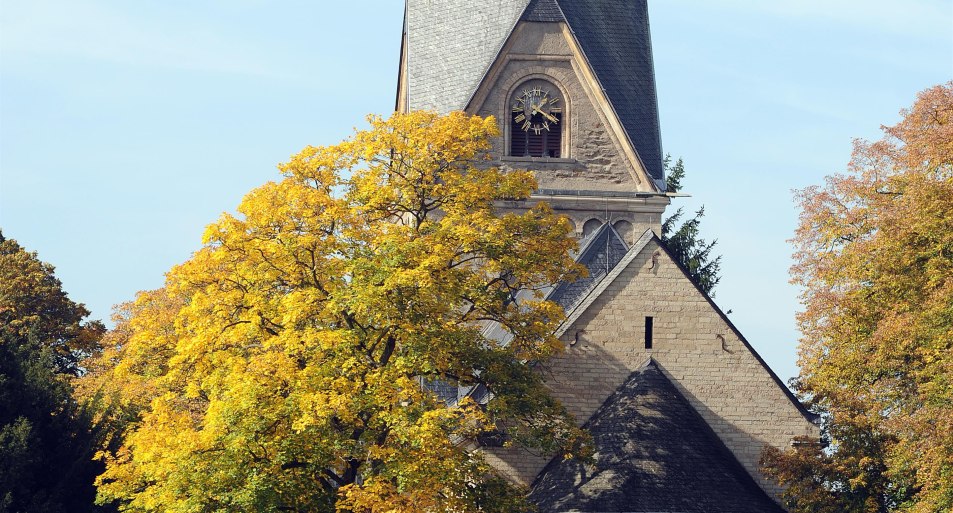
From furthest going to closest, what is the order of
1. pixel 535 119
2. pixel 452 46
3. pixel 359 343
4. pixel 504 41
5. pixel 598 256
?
1. pixel 452 46
2. pixel 535 119
3. pixel 504 41
4. pixel 598 256
5. pixel 359 343

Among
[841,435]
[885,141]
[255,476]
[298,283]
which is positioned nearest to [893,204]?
[885,141]

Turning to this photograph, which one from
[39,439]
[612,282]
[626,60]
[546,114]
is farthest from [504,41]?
[39,439]

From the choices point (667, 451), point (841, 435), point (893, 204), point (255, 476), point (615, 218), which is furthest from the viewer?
point (615, 218)

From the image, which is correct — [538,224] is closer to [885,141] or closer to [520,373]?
[520,373]

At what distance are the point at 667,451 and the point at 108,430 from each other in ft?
39.8

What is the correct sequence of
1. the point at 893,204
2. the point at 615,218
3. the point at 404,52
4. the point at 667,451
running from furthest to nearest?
the point at 404,52, the point at 615,218, the point at 893,204, the point at 667,451

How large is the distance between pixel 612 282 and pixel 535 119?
30.0ft

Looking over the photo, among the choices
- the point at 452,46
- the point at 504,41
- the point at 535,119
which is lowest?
the point at 535,119

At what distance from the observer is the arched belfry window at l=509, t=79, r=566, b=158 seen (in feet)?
142

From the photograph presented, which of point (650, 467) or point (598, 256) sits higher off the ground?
point (598, 256)

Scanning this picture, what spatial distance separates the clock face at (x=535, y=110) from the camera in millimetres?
43281

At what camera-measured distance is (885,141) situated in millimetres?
41156

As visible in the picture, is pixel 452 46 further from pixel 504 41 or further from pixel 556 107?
pixel 556 107

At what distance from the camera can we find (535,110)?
4331 cm
